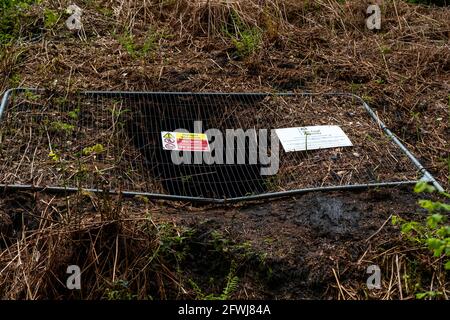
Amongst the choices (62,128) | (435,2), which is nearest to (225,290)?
(62,128)

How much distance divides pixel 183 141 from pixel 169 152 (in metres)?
A: 0.10

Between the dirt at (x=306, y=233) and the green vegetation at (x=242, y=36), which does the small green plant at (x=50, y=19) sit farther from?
the dirt at (x=306, y=233)

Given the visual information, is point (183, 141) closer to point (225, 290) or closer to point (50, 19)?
point (225, 290)

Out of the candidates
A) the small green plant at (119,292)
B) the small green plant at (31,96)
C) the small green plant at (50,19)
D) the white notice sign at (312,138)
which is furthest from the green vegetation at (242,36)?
the small green plant at (119,292)

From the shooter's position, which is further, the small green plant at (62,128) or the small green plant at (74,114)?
the small green plant at (74,114)

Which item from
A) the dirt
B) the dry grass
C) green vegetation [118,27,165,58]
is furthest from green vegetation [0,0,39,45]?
the dirt

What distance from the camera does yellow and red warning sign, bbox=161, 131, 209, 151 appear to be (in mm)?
3555

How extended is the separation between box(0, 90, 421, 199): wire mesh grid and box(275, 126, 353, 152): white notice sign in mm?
37

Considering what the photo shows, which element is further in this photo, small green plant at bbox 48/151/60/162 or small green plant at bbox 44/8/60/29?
small green plant at bbox 44/8/60/29

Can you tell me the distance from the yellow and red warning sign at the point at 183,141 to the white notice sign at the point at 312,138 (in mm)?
420

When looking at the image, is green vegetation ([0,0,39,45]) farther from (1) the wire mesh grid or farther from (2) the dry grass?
(1) the wire mesh grid

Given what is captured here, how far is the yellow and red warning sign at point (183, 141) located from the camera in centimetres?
355

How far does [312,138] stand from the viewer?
3545 millimetres
